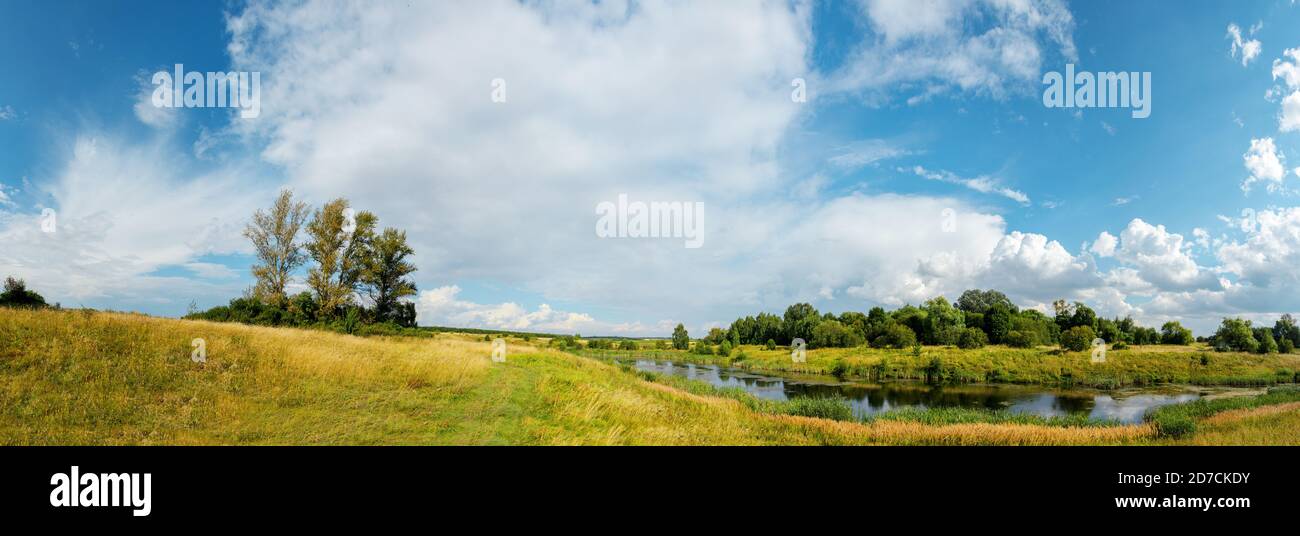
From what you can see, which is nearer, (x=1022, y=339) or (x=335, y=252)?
(x=335, y=252)

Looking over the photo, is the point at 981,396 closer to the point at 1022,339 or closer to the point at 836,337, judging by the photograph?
the point at 836,337

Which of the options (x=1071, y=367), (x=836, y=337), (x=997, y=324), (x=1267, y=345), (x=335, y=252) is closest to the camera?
(x=335, y=252)

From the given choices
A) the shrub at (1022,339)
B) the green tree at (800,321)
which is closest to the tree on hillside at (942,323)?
the shrub at (1022,339)

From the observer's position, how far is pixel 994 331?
89.1 metres

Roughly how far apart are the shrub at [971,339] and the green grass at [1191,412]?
168 ft

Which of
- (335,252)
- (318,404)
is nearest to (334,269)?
(335,252)

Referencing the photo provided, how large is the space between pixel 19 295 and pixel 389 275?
19.4 meters

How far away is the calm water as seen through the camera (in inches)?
1339

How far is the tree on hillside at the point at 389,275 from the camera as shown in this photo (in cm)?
3853

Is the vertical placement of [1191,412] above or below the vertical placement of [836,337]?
above

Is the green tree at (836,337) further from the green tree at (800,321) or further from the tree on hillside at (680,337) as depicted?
the tree on hillside at (680,337)
